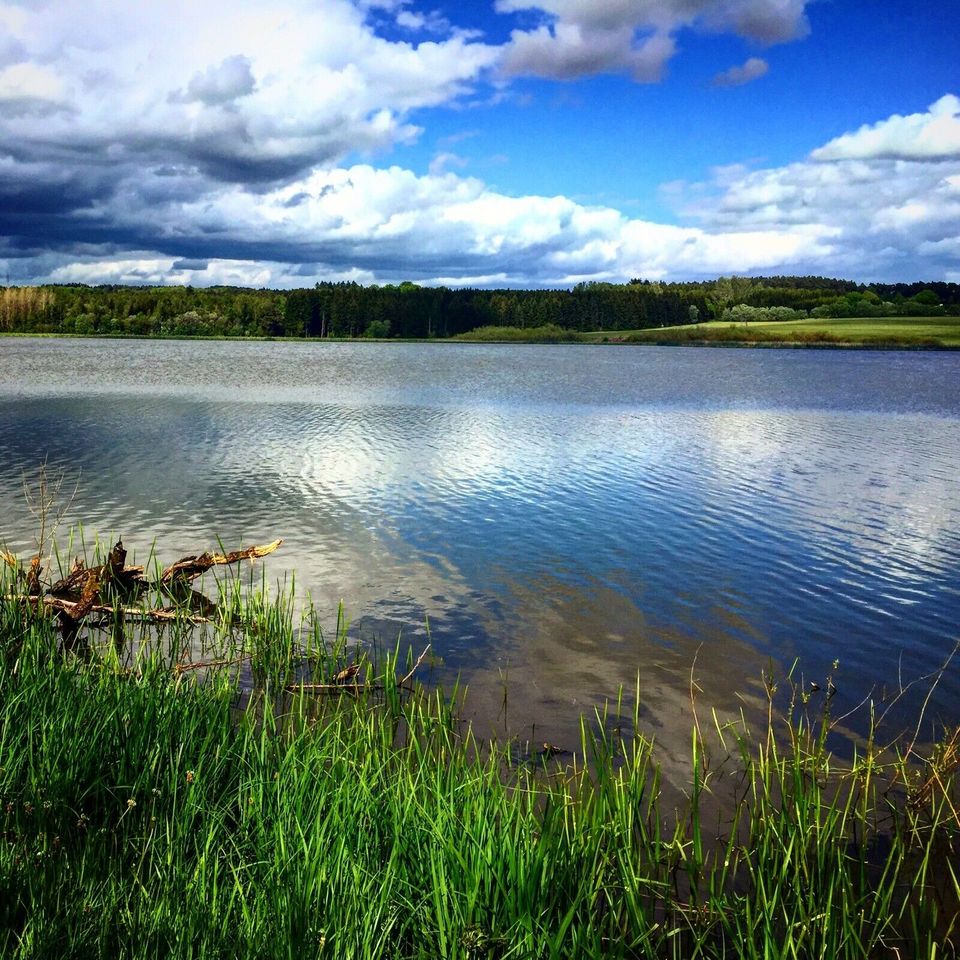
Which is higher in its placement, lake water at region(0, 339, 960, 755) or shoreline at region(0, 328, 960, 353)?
shoreline at region(0, 328, 960, 353)

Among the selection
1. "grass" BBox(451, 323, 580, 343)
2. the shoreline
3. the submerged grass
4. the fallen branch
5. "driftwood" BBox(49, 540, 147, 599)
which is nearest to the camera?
the submerged grass

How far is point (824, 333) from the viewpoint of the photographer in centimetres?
14438

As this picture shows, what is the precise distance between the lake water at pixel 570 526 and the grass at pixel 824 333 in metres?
108

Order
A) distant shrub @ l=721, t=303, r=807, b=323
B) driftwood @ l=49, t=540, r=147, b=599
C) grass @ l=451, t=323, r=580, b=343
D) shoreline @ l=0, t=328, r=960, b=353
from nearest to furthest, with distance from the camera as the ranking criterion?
1. driftwood @ l=49, t=540, r=147, b=599
2. shoreline @ l=0, t=328, r=960, b=353
3. distant shrub @ l=721, t=303, r=807, b=323
4. grass @ l=451, t=323, r=580, b=343

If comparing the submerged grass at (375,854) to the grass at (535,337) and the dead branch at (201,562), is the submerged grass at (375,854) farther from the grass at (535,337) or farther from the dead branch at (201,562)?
the grass at (535,337)

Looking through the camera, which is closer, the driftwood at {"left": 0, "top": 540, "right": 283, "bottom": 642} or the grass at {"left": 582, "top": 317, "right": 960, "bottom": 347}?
the driftwood at {"left": 0, "top": 540, "right": 283, "bottom": 642}

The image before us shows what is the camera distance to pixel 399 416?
134ft

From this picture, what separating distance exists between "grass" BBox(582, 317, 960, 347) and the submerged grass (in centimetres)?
14297

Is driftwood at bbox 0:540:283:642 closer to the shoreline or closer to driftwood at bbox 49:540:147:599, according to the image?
driftwood at bbox 49:540:147:599

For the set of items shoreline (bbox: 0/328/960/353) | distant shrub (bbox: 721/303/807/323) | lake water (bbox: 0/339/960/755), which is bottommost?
lake water (bbox: 0/339/960/755)

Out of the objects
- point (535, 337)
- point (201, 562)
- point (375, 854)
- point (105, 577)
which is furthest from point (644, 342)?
point (375, 854)

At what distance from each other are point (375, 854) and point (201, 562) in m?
7.21

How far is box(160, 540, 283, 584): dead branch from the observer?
37.4 ft

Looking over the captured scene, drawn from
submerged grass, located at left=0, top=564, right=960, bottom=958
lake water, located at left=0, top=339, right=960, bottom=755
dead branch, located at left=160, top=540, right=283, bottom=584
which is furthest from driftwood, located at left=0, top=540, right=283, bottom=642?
submerged grass, located at left=0, top=564, right=960, bottom=958
